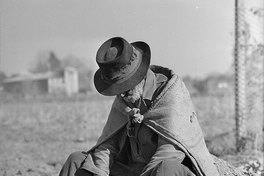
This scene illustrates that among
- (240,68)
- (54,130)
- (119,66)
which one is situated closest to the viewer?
(119,66)

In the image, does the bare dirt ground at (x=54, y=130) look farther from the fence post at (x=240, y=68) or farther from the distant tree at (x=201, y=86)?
the distant tree at (x=201, y=86)

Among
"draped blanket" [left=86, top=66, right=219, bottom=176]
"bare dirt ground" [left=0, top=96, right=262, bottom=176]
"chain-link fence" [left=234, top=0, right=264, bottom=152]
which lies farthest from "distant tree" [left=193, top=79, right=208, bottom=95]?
"draped blanket" [left=86, top=66, right=219, bottom=176]

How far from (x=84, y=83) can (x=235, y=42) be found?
13.8 m

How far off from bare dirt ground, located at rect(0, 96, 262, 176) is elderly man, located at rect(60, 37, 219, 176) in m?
1.97

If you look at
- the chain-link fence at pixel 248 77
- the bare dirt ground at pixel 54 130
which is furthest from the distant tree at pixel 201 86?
the chain-link fence at pixel 248 77

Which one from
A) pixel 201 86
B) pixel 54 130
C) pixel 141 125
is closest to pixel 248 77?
pixel 141 125

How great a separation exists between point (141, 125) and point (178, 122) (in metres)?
0.27

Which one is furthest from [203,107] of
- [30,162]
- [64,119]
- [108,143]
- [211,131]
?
[108,143]

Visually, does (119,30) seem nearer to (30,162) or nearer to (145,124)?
(30,162)

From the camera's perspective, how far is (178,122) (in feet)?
10.7

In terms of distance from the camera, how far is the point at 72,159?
3.44 meters

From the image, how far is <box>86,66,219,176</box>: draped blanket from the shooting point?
322 centimetres

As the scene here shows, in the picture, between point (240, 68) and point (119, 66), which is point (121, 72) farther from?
point (240, 68)

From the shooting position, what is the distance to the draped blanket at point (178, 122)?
322cm
